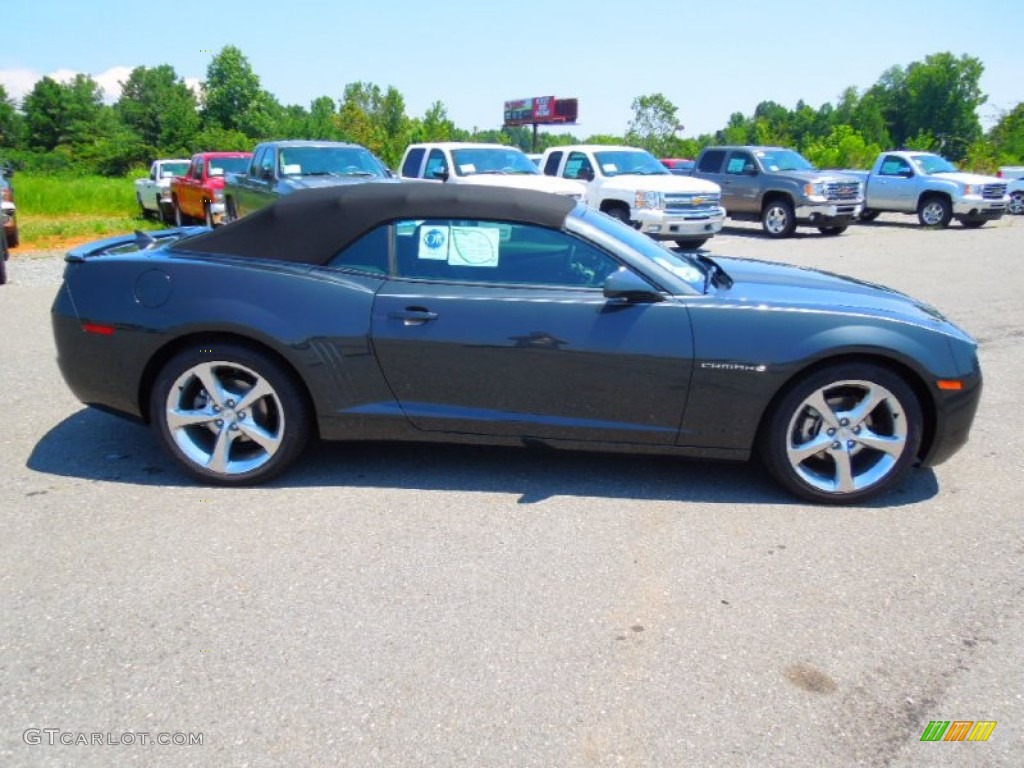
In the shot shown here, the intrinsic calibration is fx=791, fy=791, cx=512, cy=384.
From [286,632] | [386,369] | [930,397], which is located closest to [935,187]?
[930,397]

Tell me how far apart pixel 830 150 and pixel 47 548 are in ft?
143

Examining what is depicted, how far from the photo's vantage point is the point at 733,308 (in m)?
3.81

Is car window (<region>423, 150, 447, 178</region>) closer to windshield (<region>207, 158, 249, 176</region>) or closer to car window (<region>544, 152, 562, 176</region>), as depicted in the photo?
car window (<region>544, 152, 562, 176</region>)

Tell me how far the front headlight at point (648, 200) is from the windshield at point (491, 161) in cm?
186

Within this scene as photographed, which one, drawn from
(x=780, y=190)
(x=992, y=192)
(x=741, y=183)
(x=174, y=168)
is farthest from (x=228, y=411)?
(x=992, y=192)

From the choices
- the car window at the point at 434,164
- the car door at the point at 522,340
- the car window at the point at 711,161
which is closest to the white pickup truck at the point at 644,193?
the car window at the point at 434,164

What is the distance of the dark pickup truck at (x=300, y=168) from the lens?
11258mm

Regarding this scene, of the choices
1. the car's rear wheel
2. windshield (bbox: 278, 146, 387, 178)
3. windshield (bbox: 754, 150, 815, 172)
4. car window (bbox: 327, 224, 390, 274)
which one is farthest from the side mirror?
the car's rear wheel

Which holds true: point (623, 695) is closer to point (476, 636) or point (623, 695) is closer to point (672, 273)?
point (476, 636)

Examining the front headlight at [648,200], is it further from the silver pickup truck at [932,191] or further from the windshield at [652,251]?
the silver pickup truck at [932,191]

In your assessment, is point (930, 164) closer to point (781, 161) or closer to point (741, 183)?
point (781, 161)

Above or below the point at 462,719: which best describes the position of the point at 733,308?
above

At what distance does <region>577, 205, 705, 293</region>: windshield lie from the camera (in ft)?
13.2

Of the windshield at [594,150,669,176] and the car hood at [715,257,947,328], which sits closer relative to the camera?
the car hood at [715,257,947,328]
